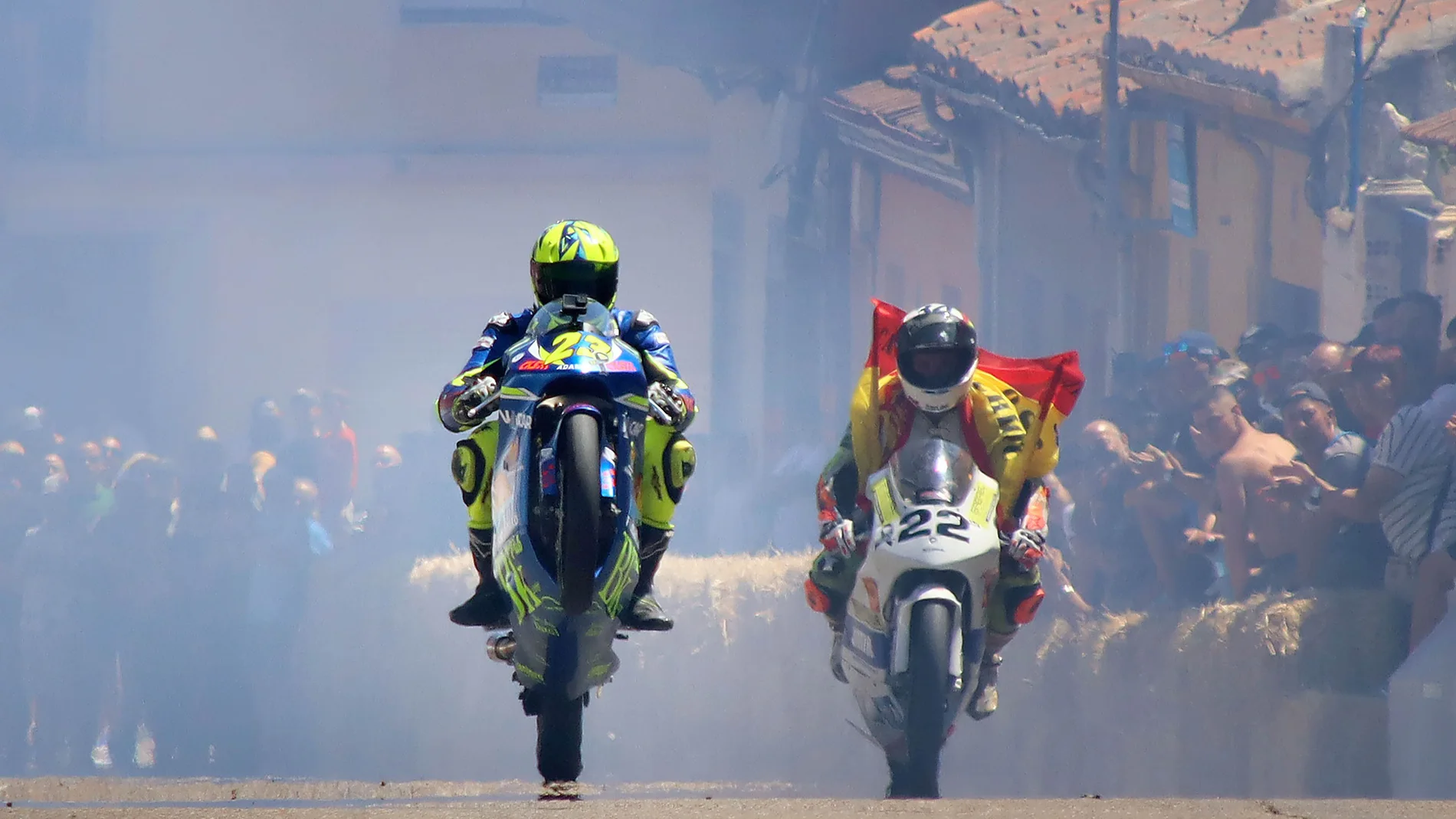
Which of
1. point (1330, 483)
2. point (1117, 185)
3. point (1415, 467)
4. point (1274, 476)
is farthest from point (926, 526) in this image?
point (1117, 185)

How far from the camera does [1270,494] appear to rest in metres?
10.1

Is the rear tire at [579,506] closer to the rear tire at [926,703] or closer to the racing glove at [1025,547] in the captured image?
the rear tire at [926,703]

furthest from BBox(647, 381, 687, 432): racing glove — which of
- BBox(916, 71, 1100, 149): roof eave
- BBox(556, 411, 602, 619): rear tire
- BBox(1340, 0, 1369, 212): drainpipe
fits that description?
BBox(916, 71, 1100, 149): roof eave

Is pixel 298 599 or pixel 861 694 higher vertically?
pixel 861 694

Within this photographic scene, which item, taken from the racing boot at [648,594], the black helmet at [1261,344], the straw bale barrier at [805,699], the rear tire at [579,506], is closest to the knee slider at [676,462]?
the racing boot at [648,594]

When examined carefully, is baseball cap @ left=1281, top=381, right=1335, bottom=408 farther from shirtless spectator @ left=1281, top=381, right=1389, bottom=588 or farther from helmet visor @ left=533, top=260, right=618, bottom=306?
helmet visor @ left=533, top=260, right=618, bottom=306

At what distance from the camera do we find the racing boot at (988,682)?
7.54m

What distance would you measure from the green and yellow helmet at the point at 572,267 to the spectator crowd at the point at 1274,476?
388cm

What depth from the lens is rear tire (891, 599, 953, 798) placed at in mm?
7102

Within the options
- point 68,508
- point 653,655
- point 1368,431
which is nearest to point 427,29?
point 68,508

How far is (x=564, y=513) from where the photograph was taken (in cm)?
614

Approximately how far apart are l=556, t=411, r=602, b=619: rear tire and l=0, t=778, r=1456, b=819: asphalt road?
564mm

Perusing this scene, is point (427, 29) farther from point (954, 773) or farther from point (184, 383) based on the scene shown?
point (954, 773)

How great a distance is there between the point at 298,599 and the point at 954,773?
681cm
